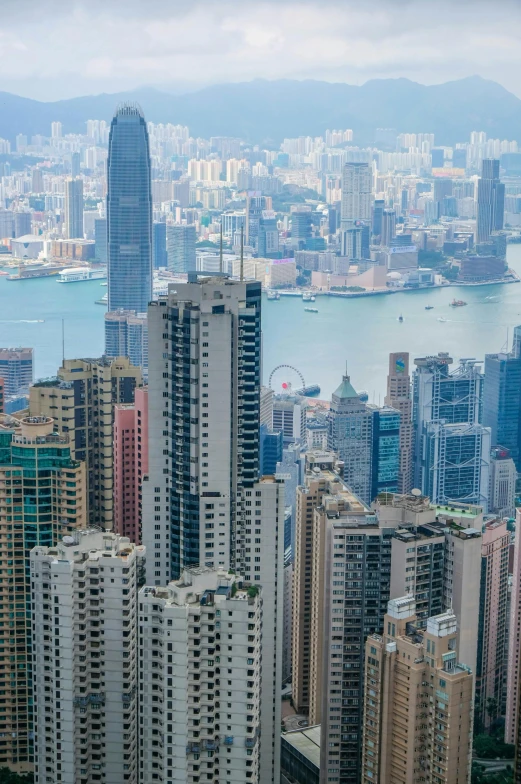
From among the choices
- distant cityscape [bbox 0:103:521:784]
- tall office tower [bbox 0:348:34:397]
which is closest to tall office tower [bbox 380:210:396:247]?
tall office tower [bbox 0:348:34:397]

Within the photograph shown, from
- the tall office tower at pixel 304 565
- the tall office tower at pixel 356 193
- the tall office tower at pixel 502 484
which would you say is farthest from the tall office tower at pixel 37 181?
the tall office tower at pixel 304 565

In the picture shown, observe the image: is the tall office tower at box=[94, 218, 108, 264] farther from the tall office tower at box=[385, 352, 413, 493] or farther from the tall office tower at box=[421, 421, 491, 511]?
the tall office tower at box=[421, 421, 491, 511]

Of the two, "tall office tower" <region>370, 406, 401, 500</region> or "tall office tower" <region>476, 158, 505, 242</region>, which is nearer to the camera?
"tall office tower" <region>370, 406, 401, 500</region>

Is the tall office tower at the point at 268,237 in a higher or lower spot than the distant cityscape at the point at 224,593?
higher

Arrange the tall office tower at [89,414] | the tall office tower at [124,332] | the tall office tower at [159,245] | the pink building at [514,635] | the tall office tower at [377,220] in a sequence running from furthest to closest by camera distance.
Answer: the tall office tower at [377,220]
the tall office tower at [159,245]
the tall office tower at [124,332]
the tall office tower at [89,414]
the pink building at [514,635]

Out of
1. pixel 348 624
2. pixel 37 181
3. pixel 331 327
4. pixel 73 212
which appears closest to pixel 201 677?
pixel 348 624

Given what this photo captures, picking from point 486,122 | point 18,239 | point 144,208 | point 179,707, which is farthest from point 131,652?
point 18,239

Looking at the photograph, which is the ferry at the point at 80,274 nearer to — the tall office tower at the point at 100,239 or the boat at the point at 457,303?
the tall office tower at the point at 100,239

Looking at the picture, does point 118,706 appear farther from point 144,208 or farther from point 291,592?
point 144,208
